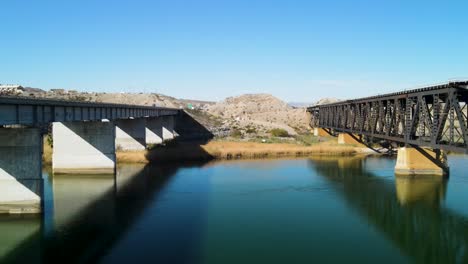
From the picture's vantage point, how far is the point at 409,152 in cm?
4788

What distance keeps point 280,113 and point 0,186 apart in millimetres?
124568

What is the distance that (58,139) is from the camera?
49250 millimetres

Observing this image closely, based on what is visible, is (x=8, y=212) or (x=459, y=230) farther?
(x=8, y=212)

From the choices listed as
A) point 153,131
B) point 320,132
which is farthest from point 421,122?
point 320,132

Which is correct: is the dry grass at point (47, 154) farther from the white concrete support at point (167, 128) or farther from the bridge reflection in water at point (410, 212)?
the bridge reflection in water at point (410, 212)

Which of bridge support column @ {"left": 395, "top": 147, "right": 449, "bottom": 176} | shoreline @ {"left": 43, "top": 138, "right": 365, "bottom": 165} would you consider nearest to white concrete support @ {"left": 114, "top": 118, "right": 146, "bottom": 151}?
shoreline @ {"left": 43, "top": 138, "right": 365, "bottom": 165}


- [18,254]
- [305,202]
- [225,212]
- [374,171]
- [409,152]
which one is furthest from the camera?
[374,171]

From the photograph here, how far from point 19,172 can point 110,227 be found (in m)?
7.92

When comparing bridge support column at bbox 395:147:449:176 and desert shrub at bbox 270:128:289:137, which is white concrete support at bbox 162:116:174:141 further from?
bridge support column at bbox 395:147:449:176

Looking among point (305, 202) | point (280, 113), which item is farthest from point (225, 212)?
point (280, 113)

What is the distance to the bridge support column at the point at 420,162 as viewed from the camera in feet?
156

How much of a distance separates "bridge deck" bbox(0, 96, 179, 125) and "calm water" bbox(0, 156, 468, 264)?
7063 millimetres

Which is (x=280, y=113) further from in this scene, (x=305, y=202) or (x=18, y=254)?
(x=18, y=254)

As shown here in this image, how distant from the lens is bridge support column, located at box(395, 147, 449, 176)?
47500 millimetres
